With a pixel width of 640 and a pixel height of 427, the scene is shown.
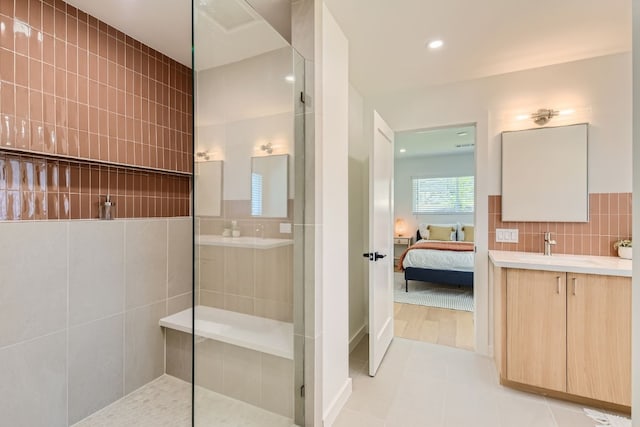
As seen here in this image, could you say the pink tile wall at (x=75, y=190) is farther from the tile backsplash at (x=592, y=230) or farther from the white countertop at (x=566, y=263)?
the tile backsplash at (x=592, y=230)

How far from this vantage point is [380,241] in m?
2.52

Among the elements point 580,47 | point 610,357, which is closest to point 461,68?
point 580,47

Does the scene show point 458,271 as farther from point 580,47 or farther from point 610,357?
point 580,47

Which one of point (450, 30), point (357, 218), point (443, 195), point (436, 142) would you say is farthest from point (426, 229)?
point (450, 30)

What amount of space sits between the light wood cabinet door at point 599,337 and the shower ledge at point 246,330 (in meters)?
1.85

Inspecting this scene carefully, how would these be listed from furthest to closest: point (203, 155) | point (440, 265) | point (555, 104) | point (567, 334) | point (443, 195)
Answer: point (443, 195)
point (440, 265)
point (555, 104)
point (567, 334)
point (203, 155)

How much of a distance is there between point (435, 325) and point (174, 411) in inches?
104

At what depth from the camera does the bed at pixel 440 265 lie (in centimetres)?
442

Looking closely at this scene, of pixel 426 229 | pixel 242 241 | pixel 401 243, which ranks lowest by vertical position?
pixel 401 243

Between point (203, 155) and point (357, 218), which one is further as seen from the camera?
point (357, 218)

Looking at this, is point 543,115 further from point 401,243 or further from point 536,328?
point 401,243

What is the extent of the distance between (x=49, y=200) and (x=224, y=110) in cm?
130

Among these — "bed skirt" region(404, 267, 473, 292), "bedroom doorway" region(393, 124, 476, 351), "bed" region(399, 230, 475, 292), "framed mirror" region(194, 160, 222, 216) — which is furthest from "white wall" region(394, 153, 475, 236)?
"framed mirror" region(194, 160, 222, 216)

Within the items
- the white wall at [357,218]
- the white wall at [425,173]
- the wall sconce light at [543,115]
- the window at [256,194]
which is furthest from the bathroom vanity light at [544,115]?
the white wall at [425,173]
